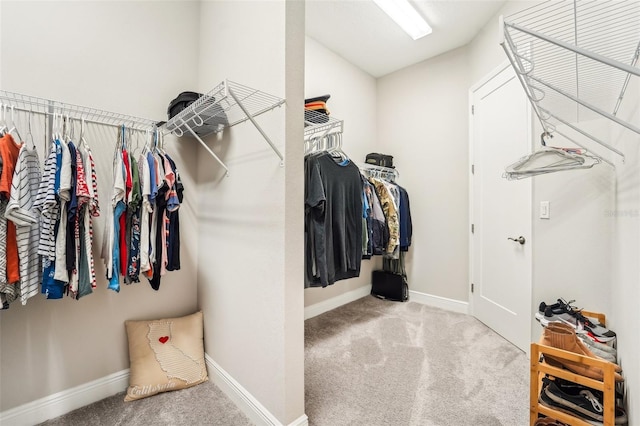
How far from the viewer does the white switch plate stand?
2.02 m

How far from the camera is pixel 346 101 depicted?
3.32 meters

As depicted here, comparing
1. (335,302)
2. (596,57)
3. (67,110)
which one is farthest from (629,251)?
(67,110)

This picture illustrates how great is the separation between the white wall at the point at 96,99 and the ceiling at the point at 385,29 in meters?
1.29

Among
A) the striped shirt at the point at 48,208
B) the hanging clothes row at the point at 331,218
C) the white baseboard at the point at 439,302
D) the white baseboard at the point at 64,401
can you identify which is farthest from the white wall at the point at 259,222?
the white baseboard at the point at 439,302

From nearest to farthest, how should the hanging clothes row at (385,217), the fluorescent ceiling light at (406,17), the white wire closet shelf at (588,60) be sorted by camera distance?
the white wire closet shelf at (588,60)
the fluorescent ceiling light at (406,17)
the hanging clothes row at (385,217)

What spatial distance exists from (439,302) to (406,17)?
9.93ft

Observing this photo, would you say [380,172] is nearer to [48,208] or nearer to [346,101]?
[346,101]

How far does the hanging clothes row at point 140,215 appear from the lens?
1.41m

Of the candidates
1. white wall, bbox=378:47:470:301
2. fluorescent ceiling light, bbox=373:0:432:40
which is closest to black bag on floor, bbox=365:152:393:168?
white wall, bbox=378:47:470:301

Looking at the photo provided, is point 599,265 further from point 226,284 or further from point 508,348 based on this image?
point 226,284

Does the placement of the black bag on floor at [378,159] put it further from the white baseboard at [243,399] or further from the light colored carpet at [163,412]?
the light colored carpet at [163,412]

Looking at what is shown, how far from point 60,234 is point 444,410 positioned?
2169 mm

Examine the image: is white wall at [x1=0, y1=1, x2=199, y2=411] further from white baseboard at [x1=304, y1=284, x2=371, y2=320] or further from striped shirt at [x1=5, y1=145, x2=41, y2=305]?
white baseboard at [x1=304, y1=284, x2=371, y2=320]

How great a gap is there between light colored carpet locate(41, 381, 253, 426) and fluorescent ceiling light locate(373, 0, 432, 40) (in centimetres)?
324
